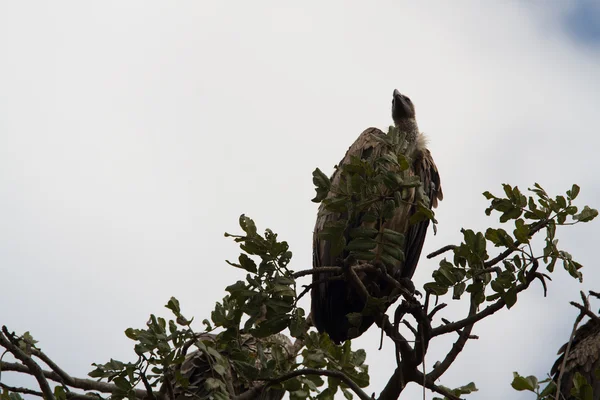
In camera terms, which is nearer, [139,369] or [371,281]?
[139,369]

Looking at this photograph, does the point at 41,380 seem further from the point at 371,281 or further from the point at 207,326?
the point at 371,281

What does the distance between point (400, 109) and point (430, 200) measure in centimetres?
159

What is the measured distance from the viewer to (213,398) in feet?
13.3

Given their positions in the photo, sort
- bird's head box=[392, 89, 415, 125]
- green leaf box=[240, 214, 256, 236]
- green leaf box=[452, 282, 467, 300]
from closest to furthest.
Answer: green leaf box=[240, 214, 256, 236]
green leaf box=[452, 282, 467, 300]
bird's head box=[392, 89, 415, 125]

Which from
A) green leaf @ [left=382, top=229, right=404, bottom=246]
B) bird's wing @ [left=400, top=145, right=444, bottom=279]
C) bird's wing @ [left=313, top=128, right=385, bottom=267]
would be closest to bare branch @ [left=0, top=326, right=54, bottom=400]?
green leaf @ [left=382, top=229, right=404, bottom=246]

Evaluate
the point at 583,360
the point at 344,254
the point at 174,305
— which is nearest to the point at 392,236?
the point at 174,305

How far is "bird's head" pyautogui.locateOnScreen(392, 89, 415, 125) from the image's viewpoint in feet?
27.0

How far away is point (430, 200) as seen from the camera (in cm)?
694

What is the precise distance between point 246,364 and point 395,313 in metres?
0.92

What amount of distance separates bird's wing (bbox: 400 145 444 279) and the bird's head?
99cm

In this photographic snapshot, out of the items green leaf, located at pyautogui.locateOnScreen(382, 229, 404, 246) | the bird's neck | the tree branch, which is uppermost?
the bird's neck

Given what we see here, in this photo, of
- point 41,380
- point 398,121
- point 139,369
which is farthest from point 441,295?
point 398,121

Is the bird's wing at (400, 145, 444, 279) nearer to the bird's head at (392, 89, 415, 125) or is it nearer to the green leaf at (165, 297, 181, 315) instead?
the bird's head at (392, 89, 415, 125)

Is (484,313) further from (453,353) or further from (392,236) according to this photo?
(392,236)
